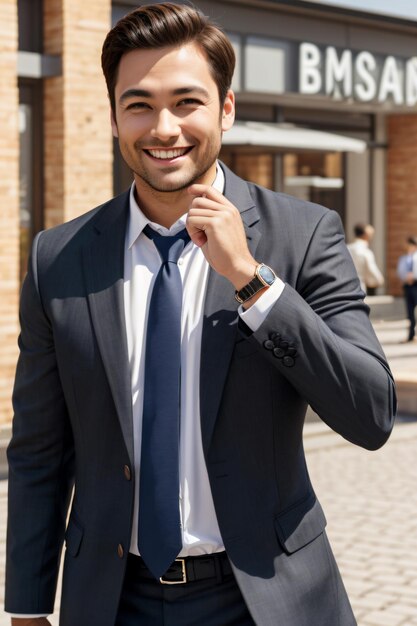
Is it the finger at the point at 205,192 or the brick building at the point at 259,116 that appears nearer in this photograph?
the finger at the point at 205,192

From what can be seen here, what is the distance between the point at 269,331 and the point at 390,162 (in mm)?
24172

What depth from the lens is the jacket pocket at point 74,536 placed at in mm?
2572

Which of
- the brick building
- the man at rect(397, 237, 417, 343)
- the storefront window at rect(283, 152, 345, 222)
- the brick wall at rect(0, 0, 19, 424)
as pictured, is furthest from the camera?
the storefront window at rect(283, 152, 345, 222)

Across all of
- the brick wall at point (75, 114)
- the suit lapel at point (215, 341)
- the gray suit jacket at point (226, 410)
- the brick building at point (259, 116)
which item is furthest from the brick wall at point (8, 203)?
the suit lapel at point (215, 341)

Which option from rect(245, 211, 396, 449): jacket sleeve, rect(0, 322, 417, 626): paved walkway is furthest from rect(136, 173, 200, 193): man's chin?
rect(0, 322, 417, 626): paved walkway

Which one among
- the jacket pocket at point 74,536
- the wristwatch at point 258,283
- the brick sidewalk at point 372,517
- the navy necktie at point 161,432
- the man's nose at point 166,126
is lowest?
the brick sidewalk at point 372,517

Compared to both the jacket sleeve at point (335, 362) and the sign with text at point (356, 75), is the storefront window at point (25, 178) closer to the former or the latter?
the sign with text at point (356, 75)

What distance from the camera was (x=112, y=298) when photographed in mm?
2570

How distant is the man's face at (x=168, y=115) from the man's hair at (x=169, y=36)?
0.06 feet

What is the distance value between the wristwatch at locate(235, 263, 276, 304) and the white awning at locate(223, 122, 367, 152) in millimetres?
15648

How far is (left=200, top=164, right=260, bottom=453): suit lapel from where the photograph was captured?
242 cm

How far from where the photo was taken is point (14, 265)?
39.0ft

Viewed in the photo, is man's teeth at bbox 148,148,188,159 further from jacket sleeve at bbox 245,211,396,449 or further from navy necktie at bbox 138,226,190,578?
jacket sleeve at bbox 245,211,396,449

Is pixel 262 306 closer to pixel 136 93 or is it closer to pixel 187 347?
pixel 187 347
